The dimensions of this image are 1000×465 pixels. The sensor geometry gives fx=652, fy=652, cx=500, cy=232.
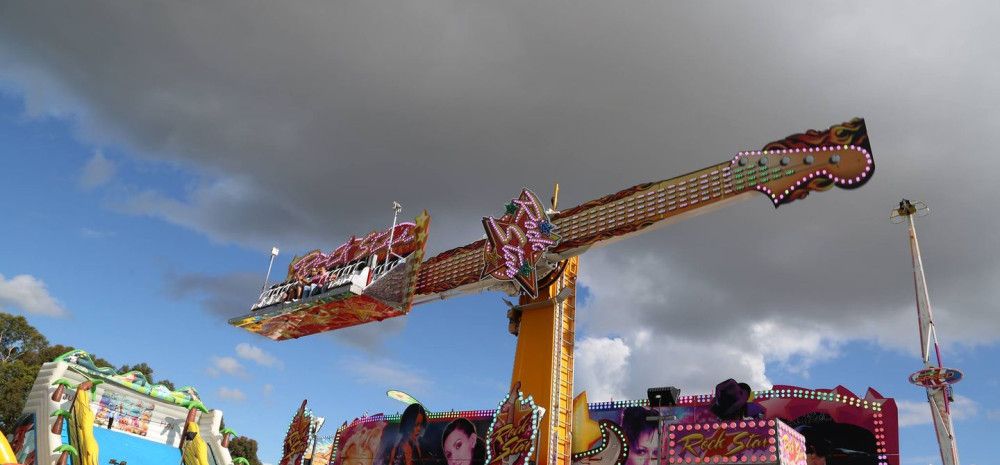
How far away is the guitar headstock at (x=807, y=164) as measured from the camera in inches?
769

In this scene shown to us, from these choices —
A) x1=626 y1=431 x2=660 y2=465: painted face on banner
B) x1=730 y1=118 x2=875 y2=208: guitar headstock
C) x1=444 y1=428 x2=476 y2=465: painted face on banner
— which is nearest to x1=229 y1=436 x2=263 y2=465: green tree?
x1=444 y1=428 x2=476 y2=465: painted face on banner

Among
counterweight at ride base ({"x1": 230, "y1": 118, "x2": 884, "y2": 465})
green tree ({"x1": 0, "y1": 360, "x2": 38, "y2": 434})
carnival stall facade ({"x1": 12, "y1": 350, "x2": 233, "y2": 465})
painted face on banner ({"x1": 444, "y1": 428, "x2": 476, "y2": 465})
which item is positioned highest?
counterweight at ride base ({"x1": 230, "y1": 118, "x2": 884, "y2": 465})

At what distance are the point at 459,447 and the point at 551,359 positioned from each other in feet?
23.1

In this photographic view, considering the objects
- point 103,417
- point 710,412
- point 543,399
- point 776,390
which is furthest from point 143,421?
point 776,390

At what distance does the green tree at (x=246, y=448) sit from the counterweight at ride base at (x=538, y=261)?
95.4 ft

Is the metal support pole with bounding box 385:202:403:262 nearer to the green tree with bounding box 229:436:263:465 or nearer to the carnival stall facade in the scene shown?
the carnival stall facade

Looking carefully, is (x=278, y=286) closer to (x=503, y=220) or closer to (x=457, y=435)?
(x=457, y=435)

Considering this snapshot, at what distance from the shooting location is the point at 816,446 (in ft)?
70.4

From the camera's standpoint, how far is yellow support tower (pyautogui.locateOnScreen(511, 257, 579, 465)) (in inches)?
944

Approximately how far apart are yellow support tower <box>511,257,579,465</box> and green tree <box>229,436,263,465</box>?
4095cm

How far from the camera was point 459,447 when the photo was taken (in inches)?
1131

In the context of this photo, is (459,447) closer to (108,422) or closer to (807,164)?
(108,422)

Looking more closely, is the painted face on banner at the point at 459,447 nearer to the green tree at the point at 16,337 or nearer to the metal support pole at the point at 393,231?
the metal support pole at the point at 393,231

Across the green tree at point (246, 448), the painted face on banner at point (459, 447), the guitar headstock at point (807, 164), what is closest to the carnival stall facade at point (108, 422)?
the painted face on banner at point (459, 447)
